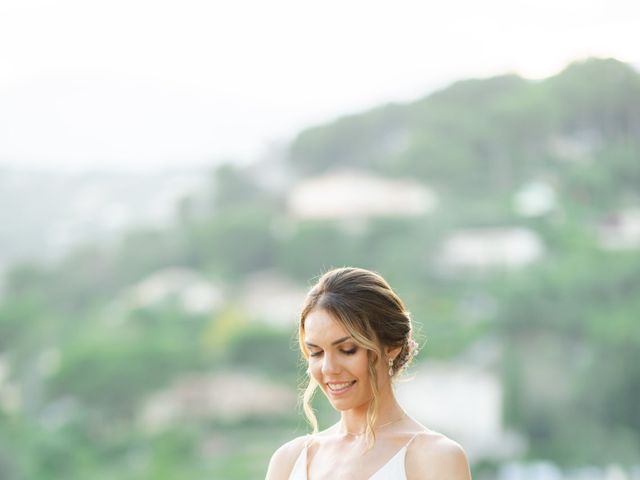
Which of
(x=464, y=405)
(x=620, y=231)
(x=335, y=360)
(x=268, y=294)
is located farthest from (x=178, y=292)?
Answer: (x=335, y=360)

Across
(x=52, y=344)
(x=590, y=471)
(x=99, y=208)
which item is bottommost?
(x=590, y=471)

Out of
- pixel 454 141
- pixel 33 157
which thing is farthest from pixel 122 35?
pixel 454 141

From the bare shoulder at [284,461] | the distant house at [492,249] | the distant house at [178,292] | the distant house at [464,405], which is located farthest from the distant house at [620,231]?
the bare shoulder at [284,461]

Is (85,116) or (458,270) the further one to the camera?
(85,116)

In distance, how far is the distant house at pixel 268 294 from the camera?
29.2 meters

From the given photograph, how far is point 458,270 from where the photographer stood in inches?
1097

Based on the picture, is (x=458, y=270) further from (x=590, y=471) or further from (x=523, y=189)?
(x=590, y=471)

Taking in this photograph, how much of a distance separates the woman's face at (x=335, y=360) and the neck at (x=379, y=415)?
0.13 feet

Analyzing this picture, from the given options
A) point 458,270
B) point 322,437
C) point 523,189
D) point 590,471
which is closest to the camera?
point 322,437

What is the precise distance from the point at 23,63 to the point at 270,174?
936cm

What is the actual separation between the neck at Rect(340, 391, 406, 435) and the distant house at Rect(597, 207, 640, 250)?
26.9 meters

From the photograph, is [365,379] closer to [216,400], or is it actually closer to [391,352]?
[391,352]

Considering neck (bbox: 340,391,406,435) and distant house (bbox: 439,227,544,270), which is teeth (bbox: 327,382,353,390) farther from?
distant house (bbox: 439,227,544,270)

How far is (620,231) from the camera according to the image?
28.3 m
